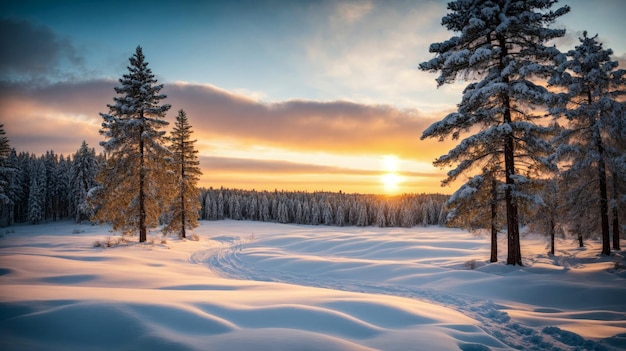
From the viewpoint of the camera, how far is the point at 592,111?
15305 millimetres

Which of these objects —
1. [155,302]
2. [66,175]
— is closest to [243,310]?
[155,302]

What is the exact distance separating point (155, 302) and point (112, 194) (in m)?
18.4

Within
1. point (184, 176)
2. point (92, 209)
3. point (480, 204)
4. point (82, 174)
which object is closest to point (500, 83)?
point (480, 204)

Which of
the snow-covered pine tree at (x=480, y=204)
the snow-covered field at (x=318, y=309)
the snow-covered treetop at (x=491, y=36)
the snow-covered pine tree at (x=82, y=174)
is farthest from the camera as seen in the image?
the snow-covered pine tree at (x=82, y=174)

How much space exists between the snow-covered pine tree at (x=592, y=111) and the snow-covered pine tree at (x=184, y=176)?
30.0 metres

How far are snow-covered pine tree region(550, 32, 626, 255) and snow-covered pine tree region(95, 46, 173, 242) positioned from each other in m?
25.8

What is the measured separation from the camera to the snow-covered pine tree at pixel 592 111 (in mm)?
15117

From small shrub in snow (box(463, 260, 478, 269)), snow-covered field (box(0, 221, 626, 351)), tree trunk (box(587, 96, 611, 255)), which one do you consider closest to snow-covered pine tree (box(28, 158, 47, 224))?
snow-covered field (box(0, 221, 626, 351))

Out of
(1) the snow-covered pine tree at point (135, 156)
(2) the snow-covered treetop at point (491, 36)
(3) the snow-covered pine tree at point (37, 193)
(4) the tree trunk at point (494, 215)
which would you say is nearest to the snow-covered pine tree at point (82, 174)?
(3) the snow-covered pine tree at point (37, 193)

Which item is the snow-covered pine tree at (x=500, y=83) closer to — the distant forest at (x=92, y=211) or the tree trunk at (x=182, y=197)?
the tree trunk at (x=182, y=197)

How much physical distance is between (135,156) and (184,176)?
30.8 feet

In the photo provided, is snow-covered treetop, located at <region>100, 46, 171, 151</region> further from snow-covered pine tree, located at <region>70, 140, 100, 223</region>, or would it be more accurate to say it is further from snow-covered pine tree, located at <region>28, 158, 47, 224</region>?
snow-covered pine tree, located at <region>28, 158, 47, 224</region>

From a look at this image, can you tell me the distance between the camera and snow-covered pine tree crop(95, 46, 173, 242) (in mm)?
19594

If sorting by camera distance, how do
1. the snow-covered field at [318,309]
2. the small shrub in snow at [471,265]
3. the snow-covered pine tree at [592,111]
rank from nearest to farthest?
the snow-covered field at [318,309] < the small shrub in snow at [471,265] < the snow-covered pine tree at [592,111]
